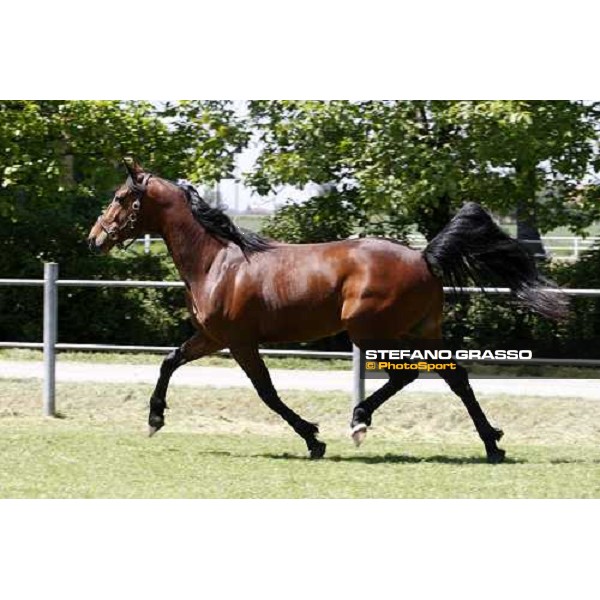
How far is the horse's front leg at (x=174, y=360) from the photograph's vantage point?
977 centimetres

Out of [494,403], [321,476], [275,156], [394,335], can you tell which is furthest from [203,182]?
[321,476]

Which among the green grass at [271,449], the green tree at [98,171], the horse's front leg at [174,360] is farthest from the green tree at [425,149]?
the horse's front leg at [174,360]

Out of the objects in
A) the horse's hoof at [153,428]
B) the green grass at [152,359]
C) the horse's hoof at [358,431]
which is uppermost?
the horse's hoof at [358,431]

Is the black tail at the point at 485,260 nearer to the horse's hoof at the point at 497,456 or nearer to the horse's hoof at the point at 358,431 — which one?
the horse's hoof at the point at 497,456

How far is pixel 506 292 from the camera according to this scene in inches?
418

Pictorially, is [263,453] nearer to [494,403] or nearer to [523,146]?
[494,403]

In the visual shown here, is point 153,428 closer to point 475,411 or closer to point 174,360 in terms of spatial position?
point 174,360

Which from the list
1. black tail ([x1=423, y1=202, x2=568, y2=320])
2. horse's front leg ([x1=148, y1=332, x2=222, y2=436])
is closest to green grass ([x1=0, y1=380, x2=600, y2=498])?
horse's front leg ([x1=148, y1=332, x2=222, y2=436])

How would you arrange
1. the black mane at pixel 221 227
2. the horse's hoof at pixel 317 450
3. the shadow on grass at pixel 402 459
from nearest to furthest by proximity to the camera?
the shadow on grass at pixel 402 459
the horse's hoof at pixel 317 450
the black mane at pixel 221 227

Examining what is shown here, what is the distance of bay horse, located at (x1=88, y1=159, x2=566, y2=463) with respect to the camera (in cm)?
925

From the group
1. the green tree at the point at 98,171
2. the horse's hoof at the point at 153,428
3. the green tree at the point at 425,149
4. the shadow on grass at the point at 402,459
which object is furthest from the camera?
the green tree at the point at 98,171

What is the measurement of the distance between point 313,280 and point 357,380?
1.96 metres

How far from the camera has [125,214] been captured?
383 inches

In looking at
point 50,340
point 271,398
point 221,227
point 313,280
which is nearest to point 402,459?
point 271,398
